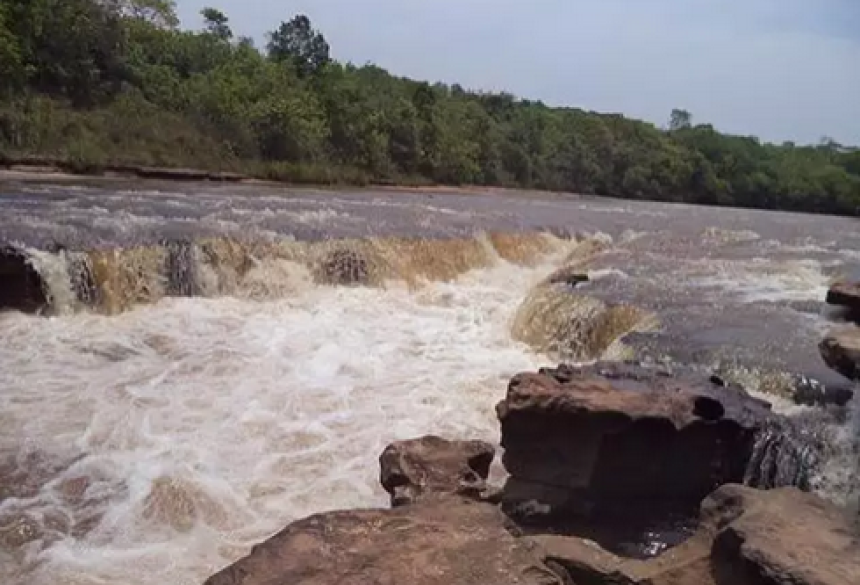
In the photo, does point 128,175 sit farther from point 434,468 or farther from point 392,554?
point 392,554

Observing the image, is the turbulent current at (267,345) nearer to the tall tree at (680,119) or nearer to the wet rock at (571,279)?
the wet rock at (571,279)

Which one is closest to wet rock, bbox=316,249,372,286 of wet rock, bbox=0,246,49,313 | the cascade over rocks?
wet rock, bbox=0,246,49,313

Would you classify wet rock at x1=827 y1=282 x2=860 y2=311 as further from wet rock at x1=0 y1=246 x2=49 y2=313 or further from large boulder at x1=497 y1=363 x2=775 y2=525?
wet rock at x1=0 y1=246 x2=49 y2=313

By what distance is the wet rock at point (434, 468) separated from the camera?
4766 millimetres

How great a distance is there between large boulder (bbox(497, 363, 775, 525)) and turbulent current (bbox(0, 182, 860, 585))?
0.87 metres

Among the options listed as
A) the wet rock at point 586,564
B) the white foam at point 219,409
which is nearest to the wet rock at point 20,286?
the white foam at point 219,409

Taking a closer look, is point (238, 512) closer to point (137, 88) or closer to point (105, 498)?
point (105, 498)

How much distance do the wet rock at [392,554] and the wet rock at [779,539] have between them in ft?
2.43

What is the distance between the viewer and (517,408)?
5309 millimetres

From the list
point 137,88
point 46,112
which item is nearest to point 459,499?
point 46,112

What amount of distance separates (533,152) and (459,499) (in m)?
49.7

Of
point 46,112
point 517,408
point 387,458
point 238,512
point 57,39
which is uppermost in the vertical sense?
point 57,39

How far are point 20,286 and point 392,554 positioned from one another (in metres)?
8.42

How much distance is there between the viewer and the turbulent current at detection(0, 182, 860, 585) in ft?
17.0
